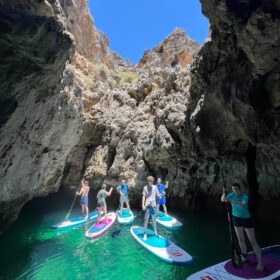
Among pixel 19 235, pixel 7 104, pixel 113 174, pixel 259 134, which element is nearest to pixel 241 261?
pixel 259 134

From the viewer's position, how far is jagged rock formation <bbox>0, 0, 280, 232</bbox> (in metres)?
8.77

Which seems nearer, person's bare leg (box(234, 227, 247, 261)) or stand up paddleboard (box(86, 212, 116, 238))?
person's bare leg (box(234, 227, 247, 261))

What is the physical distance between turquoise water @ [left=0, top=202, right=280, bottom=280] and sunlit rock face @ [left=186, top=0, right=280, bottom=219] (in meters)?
3.62

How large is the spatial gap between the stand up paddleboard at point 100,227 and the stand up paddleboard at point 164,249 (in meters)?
2.08

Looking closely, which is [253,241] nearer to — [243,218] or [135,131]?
[243,218]

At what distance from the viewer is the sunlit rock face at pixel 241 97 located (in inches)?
399

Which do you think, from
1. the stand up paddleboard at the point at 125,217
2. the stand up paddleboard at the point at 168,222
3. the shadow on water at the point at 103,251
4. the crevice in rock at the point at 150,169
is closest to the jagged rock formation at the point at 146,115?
the crevice in rock at the point at 150,169

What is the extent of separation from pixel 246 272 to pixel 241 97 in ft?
26.9

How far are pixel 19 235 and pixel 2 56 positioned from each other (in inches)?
386

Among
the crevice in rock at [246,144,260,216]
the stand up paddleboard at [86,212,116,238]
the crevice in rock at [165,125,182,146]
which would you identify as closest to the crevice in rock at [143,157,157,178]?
the crevice in rock at [165,125,182,146]

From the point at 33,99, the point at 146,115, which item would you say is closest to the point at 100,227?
the point at 33,99

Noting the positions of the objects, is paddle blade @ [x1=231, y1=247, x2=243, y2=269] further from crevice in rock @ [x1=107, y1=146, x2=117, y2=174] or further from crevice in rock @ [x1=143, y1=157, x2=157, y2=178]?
crevice in rock @ [x1=107, y1=146, x2=117, y2=174]

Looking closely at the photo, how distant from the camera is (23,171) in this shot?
12734 mm

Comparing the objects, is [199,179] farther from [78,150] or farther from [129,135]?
[78,150]
